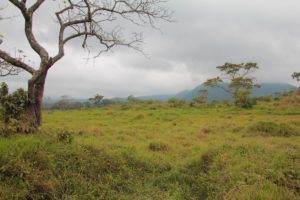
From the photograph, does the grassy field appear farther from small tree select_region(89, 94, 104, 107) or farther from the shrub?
small tree select_region(89, 94, 104, 107)

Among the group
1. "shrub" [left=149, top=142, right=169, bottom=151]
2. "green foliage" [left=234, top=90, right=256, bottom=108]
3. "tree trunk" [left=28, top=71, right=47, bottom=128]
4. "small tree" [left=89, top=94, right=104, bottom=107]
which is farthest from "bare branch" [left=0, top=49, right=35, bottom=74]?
"small tree" [left=89, top=94, right=104, bottom=107]

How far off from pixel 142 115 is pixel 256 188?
17706 mm

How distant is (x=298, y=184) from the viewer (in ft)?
21.6

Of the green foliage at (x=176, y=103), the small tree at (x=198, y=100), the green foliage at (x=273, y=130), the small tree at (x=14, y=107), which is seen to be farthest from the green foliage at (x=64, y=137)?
the small tree at (x=198, y=100)

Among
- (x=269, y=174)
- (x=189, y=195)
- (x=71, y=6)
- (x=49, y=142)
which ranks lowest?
(x=189, y=195)

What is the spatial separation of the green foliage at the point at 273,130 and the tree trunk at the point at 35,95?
9820 mm

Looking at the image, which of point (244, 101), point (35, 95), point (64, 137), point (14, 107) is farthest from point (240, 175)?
point (244, 101)

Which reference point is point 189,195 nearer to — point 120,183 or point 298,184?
point 120,183

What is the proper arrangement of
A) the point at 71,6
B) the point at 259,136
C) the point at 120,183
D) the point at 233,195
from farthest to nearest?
the point at 259,136
the point at 71,6
the point at 120,183
the point at 233,195

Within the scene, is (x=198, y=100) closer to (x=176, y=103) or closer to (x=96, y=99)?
(x=176, y=103)

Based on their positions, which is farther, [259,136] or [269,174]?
[259,136]

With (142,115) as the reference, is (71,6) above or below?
above

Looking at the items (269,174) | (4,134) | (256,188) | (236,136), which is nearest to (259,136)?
(236,136)

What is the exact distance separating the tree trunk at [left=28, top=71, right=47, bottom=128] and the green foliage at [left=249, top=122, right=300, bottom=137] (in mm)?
9820
